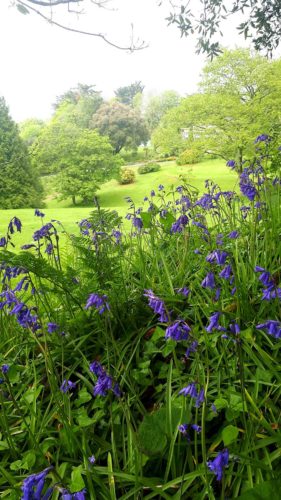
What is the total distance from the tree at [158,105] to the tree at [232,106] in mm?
13964

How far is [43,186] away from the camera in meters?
19.0

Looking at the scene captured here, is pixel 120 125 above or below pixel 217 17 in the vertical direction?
above

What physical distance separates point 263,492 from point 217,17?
3260 millimetres

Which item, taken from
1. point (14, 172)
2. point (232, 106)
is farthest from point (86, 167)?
point (232, 106)

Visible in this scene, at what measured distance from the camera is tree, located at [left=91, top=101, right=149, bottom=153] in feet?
82.2

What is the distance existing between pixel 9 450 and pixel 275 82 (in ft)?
45.7

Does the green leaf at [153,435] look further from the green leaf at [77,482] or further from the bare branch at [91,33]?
the bare branch at [91,33]

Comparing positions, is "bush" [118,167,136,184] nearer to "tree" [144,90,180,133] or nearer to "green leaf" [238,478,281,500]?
"tree" [144,90,180,133]

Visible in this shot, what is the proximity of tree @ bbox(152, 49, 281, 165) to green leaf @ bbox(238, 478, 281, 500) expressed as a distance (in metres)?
12.6

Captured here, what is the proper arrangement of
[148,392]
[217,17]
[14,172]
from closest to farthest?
[148,392], [217,17], [14,172]

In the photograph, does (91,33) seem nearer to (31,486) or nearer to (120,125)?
(31,486)

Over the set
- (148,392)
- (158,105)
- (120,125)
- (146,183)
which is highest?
(158,105)

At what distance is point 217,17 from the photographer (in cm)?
291

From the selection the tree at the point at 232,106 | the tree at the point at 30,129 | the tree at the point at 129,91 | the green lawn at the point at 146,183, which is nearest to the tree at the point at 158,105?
the tree at the point at 129,91
